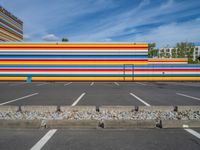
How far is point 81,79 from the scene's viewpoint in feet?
78.7

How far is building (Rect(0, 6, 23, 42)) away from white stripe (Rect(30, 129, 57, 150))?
3729 cm

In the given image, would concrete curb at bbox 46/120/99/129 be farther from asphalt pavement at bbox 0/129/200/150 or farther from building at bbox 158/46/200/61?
building at bbox 158/46/200/61

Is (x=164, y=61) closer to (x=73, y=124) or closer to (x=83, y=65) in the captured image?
(x=83, y=65)

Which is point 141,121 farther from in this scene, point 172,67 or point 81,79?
point 172,67

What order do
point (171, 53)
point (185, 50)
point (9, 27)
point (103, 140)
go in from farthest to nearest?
point (171, 53) → point (185, 50) → point (9, 27) → point (103, 140)

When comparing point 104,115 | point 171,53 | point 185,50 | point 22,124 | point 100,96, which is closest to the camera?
point 22,124

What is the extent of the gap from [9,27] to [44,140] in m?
43.2

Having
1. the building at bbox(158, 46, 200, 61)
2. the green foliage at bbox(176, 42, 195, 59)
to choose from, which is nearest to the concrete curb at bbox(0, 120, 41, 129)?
the green foliage at bbox(176, 42, 195, 59)

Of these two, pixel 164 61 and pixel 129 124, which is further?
pixel 164 61

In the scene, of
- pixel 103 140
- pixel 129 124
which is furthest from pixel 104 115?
pixel 103 140

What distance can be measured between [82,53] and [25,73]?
8.72 m

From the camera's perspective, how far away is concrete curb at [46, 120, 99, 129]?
4699mm

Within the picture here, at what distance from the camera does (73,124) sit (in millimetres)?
4723

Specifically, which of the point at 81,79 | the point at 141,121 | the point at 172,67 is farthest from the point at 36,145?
the point at 172,67
